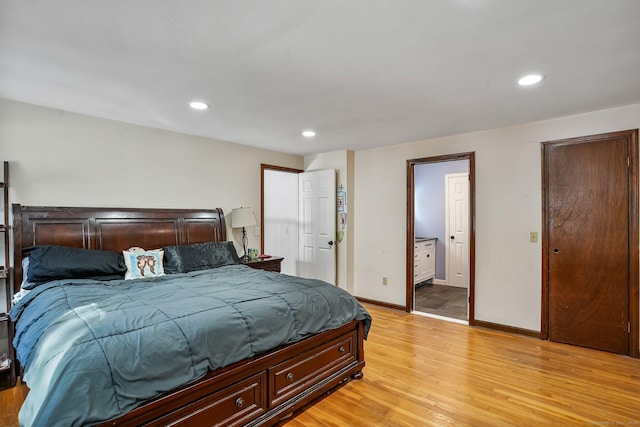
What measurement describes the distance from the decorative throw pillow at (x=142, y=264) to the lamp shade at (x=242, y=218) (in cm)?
111

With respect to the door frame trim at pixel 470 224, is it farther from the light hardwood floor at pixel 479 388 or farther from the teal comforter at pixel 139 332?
the teal comforter at pixel 139 332

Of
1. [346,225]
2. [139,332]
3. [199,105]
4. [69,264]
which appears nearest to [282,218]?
[346,225]

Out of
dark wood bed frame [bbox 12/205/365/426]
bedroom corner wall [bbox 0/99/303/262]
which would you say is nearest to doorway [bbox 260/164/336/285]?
bedroom corner wall [bbox 0/99/303/262]

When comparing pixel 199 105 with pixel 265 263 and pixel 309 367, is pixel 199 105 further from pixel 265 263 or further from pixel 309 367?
pixel 309 367

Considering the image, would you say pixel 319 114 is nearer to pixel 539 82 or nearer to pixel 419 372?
pixel 539 82

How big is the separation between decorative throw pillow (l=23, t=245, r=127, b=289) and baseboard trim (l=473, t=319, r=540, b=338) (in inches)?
154

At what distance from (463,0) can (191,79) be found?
185cm

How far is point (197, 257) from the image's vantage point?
3.50 m

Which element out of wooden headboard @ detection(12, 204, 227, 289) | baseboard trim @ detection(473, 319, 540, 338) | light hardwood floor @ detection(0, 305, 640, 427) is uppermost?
wooden headboard @ detection(12, 204, 227, 289)

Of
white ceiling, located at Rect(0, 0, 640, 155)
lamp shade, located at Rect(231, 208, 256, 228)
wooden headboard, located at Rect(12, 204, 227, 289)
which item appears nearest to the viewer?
white ceiling, located at Rect(0, 0, 640, 155)

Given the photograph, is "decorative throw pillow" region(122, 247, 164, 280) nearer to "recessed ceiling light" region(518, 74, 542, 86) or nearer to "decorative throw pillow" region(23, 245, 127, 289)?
"decorative throw pillow" region(23, 245, 127, 289)

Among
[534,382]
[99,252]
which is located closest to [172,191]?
[99,252]

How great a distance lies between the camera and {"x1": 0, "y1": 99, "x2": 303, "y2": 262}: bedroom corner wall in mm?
2902

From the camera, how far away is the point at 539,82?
2.44 metres
